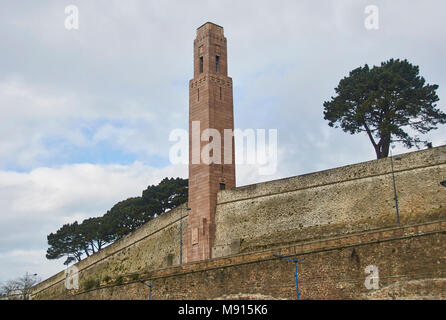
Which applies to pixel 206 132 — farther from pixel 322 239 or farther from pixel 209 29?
pixel 322 239

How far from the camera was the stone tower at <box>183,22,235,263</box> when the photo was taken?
35.2m

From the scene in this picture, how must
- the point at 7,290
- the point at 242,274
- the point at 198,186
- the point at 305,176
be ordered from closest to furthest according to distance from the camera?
the point at 242,274 < the point at 305,176 < the point at 198,186 < the point at 7,290

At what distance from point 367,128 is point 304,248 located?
54.1ft

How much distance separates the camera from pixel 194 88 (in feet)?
124

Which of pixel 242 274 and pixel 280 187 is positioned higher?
pixel 280 187

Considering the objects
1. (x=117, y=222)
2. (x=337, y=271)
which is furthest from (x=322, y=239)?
(x=117, y=222)

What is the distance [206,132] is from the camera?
36.1 metres

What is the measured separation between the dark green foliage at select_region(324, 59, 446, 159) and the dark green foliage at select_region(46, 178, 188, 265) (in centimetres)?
2134

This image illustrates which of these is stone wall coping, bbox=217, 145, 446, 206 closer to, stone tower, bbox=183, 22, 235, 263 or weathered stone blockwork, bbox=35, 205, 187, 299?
stone tower, bbox=183, 22, 235, 263

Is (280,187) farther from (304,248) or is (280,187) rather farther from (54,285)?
(54,285)

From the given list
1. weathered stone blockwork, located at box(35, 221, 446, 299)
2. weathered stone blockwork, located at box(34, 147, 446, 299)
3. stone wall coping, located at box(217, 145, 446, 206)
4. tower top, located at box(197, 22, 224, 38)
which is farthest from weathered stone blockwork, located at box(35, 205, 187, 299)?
tower top, located at box(197, 22, 224, 38)

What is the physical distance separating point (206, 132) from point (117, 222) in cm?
2709

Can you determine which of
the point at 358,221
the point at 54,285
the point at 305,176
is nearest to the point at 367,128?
the point at 305,176
